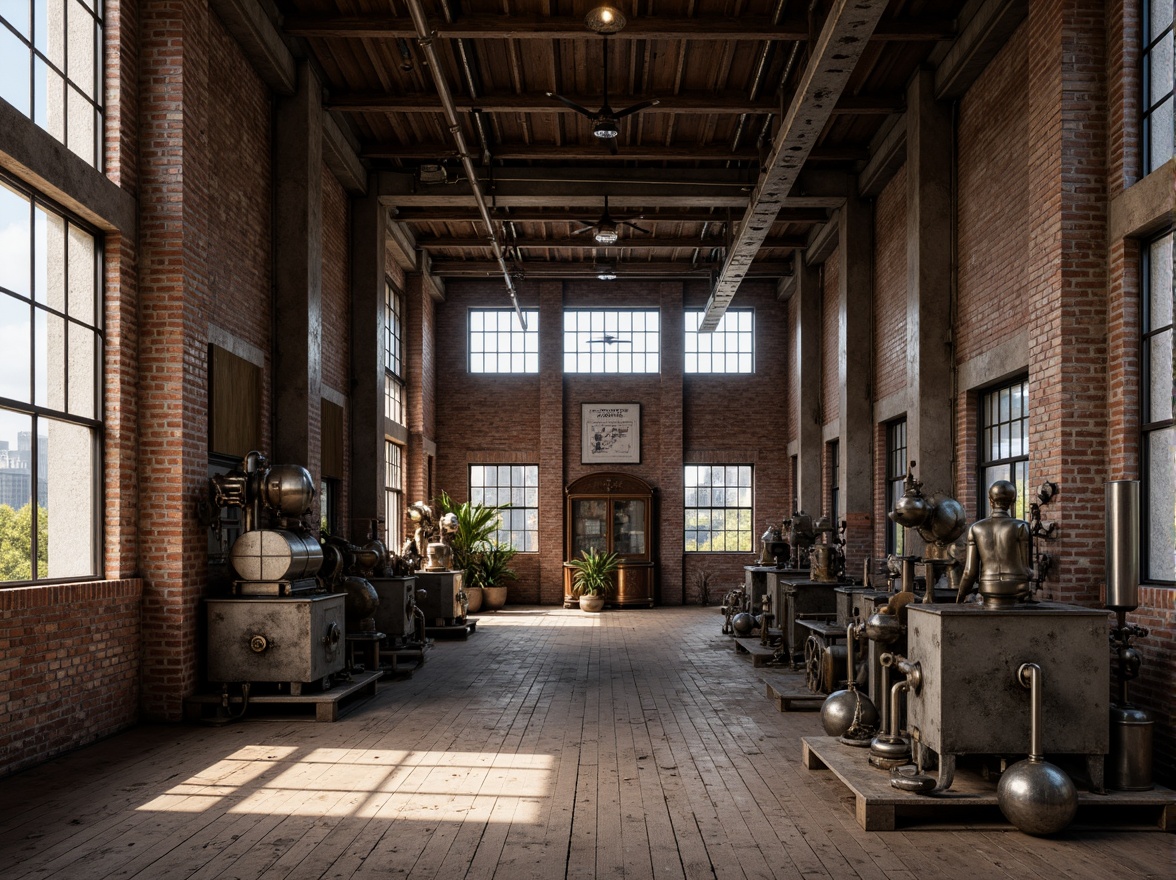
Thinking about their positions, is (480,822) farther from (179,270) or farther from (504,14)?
(504,14)

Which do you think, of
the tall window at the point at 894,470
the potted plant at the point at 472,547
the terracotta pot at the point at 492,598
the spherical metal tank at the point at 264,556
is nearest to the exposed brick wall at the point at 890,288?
the tall window at the point at 894,470

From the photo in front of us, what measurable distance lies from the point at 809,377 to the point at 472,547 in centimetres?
643

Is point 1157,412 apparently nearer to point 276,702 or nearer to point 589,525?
point 276,702

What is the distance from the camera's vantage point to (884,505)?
12.5m

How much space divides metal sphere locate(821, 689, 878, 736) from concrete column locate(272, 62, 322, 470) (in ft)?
18.7

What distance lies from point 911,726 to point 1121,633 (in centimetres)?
122

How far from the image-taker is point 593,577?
669 inches

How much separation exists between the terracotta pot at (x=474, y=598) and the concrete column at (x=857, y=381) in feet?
21.9

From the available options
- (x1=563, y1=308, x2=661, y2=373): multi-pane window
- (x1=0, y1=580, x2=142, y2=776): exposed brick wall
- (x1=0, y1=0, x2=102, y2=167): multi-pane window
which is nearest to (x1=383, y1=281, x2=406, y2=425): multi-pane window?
(x1=563, y1=308, x2=661, y2=373): multi-pane window

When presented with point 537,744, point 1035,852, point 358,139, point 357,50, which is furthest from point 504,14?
point 1035,852

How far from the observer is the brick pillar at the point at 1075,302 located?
6.32 meters

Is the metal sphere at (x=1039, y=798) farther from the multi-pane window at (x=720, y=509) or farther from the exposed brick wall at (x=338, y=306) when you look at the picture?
the multi-pane window at (x=720, y=509)

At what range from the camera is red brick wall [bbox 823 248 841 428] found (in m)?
15.4

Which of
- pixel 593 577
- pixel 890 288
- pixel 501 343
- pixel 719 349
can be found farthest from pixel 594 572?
pixel 890 288
